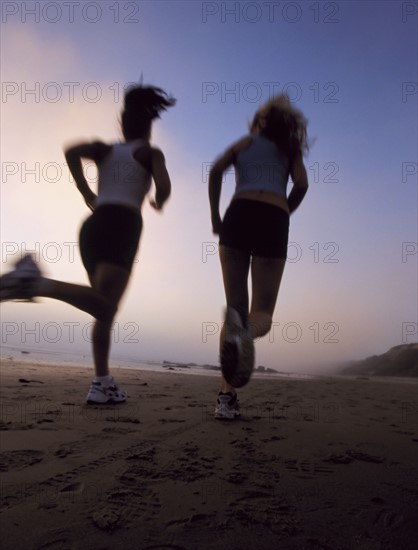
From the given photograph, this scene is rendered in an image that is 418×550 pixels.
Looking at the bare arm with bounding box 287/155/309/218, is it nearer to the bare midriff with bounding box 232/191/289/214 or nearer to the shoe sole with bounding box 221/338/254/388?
the bare midriff with bounding box 232/191/289/214

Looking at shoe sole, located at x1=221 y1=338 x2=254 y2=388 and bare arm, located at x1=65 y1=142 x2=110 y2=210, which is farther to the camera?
bare arm, located at x1=65 y1=142 x2=110 y2=210

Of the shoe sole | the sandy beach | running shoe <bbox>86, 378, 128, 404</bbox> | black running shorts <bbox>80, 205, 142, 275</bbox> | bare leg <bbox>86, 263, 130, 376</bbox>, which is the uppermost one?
black running shorts <bbox>80, 205, 142, 275</bbox>

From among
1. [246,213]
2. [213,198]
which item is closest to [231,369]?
[246,213]

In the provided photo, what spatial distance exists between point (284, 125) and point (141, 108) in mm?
1037

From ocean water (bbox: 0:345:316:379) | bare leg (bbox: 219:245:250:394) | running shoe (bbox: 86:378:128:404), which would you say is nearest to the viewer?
bare leg (bbox: 219:245:250:394)

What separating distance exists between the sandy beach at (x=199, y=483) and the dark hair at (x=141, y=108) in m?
2.15

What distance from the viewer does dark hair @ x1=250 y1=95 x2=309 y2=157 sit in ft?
8.92

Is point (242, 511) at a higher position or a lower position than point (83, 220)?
lower

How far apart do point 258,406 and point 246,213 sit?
2.80 meters

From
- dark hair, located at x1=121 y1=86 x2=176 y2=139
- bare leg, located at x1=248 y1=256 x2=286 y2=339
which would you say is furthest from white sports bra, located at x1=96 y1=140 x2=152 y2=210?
bare leg, located at x1=248 y1=256 x2=286 y2=339

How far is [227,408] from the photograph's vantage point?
11.1ft

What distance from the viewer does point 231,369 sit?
1984 mm

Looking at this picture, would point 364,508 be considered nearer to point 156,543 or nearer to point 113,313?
point 156,543

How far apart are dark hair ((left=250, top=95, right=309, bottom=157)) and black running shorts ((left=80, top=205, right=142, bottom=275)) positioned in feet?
3.72
